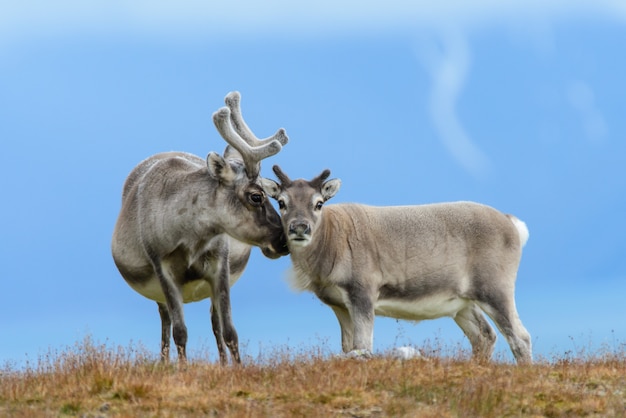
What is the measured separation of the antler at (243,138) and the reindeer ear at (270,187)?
0.61ft

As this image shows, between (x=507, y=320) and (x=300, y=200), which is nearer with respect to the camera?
(x=300, y=200)

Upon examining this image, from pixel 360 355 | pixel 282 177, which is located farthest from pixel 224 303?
pixel 360 355

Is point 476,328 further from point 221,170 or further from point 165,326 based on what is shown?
point 221,170

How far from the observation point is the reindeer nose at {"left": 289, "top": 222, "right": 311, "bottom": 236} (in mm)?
16719

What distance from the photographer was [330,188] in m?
17.7

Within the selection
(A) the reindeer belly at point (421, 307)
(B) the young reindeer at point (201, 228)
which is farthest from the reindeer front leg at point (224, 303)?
(A) the reindeer belly at point (421, 307)

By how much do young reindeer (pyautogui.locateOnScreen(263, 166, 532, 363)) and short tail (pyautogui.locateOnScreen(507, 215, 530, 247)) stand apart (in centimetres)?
3

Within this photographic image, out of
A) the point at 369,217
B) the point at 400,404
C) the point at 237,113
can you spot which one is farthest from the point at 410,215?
the point at 400,404

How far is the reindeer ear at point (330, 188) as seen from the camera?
17.6 metres

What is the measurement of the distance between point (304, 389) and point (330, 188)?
16.4ft

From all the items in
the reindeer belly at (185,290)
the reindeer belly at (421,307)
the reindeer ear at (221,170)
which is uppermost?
the reindeer ear at (221,170)

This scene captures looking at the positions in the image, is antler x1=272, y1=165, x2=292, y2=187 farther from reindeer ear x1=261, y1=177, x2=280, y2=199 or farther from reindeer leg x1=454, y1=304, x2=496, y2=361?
reindeer leg x1=454, y1=304, x2=496, y2=361

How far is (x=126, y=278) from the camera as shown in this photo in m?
19.0

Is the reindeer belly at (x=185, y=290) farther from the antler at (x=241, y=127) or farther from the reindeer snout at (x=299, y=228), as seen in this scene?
the antler at (x=241, y=127)
